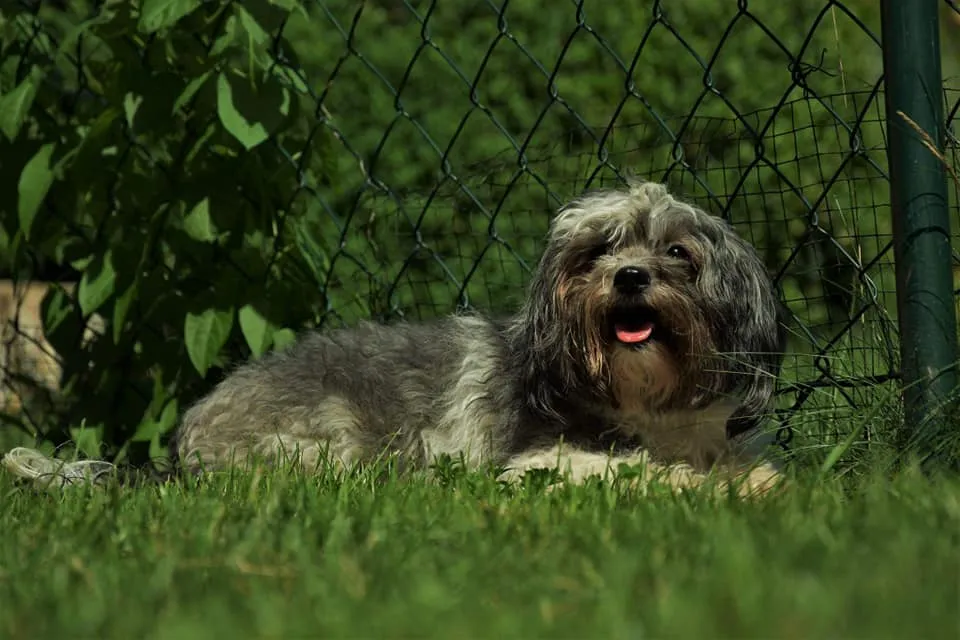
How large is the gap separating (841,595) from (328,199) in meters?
5.42

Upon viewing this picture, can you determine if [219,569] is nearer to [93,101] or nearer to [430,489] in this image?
[430,489]

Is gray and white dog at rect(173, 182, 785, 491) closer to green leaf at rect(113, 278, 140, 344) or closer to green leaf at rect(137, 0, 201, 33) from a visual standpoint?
green leaf at rect(113, 278, 140, 344)

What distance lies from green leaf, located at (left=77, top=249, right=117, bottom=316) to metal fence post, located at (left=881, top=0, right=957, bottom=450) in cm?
281

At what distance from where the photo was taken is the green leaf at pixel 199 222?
15.7ft

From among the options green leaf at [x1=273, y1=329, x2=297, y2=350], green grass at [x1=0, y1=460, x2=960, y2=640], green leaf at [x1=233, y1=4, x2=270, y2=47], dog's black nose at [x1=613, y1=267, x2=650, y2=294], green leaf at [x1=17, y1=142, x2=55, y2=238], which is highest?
green leaf at [x1=233, y1=4, x2=270, y2=47]

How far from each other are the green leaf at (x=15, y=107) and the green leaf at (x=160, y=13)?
29.4 inches

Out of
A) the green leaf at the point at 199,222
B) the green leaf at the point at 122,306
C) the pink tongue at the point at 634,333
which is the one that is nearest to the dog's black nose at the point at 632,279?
the pink tongue at the point at 634,333

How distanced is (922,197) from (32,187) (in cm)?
316

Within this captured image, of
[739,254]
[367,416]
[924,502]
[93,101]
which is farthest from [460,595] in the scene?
[93,101]

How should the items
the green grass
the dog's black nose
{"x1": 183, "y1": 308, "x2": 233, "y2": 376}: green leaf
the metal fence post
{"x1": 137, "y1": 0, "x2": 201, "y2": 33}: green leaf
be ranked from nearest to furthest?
the green grass < the metal fence post < the dog's black nose < {"x1": 137, "y1": 0, "x2": 201, "y2": 33}: green leaf < {"x1": 183, "y1": 308, "x2": 233, "y2": 376}: green leaf

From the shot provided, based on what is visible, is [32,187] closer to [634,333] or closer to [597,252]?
[597,252]

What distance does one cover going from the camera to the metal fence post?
346 centimetres

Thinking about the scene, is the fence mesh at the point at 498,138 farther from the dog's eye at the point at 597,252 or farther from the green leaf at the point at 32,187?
the dog's eye at the point at 597,252

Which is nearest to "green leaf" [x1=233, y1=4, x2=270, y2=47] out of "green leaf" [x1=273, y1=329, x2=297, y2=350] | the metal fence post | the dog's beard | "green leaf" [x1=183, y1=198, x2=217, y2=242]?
"green leaf" [x1=183, y1=198, x2=217, y2=242]
